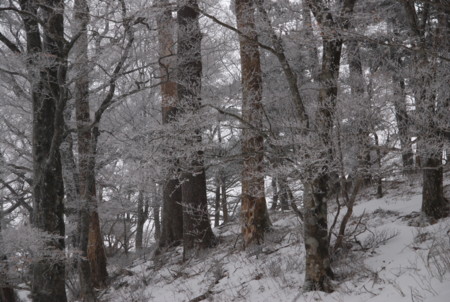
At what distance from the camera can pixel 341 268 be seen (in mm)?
5984

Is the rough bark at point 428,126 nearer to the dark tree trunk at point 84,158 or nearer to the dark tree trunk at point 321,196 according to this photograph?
the dark tree trunk at point 321,196

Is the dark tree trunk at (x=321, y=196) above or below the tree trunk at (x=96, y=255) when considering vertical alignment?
above

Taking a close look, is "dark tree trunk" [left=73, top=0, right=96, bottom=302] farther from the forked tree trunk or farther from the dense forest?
the forked tree trunk

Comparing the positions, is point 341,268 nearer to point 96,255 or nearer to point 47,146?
point 47,146

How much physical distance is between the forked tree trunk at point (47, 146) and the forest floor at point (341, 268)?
2.07 m

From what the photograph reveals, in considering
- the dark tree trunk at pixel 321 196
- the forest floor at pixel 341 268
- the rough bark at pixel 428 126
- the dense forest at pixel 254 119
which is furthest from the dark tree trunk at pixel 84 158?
the rough bark at pixel 428 126

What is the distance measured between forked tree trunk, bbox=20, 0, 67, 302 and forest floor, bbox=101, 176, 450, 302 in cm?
207

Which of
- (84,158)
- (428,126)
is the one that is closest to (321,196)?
(428,126)

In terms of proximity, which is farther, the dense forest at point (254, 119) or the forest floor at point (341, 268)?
the dense forest at point (254, 119)

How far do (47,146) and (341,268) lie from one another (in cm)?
529

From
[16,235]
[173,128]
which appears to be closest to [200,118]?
[173,128]

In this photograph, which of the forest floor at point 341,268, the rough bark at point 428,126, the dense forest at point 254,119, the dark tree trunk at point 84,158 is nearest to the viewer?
the forest floor at point 341,268

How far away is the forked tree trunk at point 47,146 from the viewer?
660 centimetres

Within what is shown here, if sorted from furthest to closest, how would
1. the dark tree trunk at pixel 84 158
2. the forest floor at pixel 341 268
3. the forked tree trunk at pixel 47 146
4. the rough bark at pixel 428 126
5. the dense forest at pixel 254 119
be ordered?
1. the dark tree trunk at pixel 84 158
2. the forked tree trunk at pixel 47 146
3. the rough bark at pixel 428 126
4. the dense forest at pixel 254 119
5. the forest floor at pixel 341 268
